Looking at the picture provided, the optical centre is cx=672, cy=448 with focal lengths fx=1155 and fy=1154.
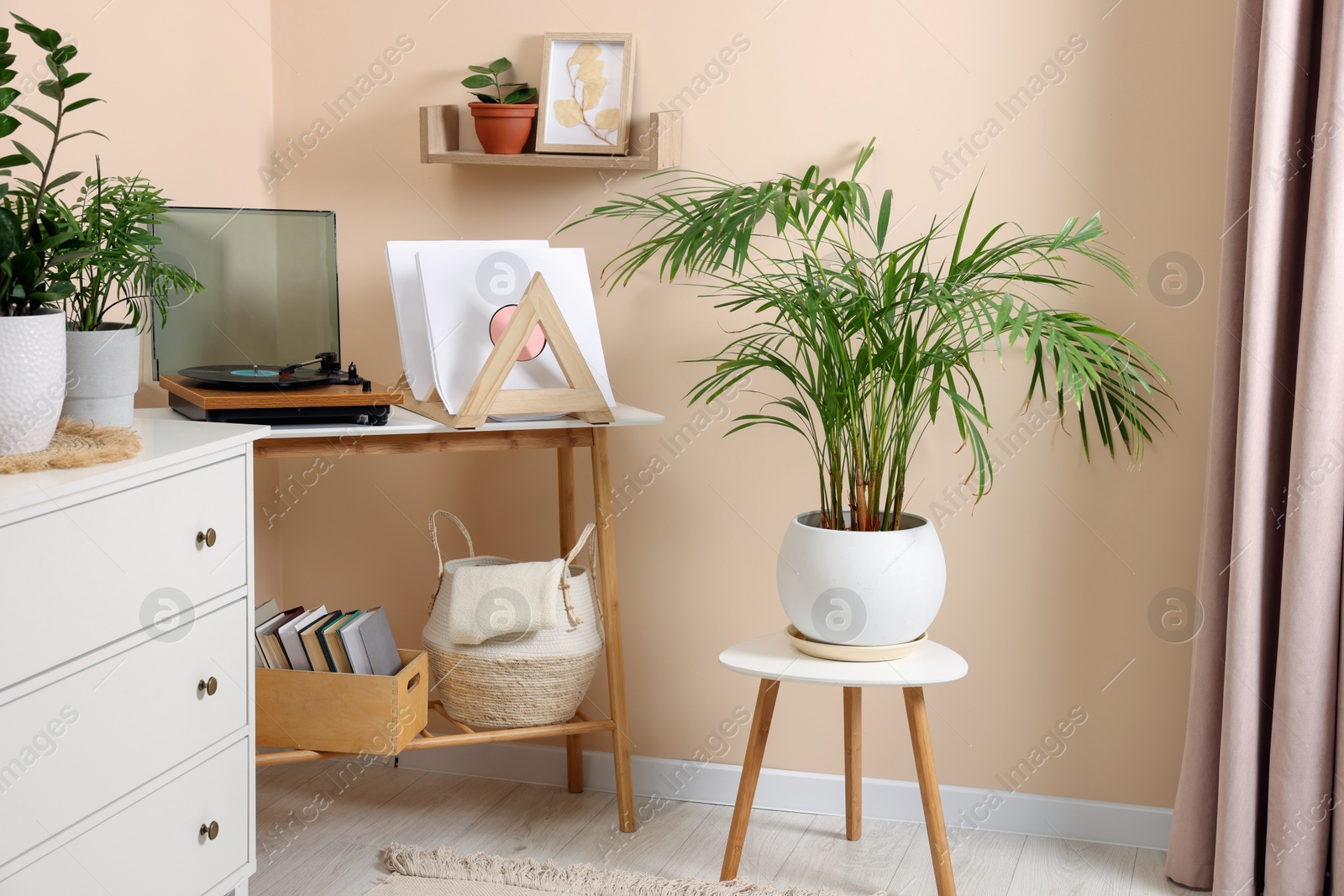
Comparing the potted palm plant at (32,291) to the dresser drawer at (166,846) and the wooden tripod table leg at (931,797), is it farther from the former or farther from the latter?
the wooden tripod table leg at (931,797)

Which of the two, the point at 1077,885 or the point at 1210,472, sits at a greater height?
the point at 1210,472

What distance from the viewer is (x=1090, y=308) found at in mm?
2168

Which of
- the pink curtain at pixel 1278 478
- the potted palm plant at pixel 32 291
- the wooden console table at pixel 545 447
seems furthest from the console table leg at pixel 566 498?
the pink curtain at pixel 1278 478

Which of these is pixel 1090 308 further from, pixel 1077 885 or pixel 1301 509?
pixel 1077 885

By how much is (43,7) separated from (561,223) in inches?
38.7

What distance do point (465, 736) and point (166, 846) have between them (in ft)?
1.98

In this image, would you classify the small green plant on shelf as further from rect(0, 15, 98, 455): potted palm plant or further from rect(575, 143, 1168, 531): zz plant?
rect(0, 15, 98, 455): potted palm plant

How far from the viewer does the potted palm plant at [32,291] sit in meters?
1.47

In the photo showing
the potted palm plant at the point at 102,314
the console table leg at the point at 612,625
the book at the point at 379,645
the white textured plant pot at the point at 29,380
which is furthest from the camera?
the console table leg at the point at 612,625

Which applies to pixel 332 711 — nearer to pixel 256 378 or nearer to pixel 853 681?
pixel 256 378

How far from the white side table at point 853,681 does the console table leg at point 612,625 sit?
0.29 meters

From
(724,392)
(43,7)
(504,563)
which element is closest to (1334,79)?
(724,392)

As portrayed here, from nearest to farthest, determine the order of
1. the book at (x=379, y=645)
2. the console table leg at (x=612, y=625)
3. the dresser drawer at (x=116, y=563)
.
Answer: the dresser drawer at (x=116, y=563)
the book at (x=379, y=645)
the console table leg at (x=612, y=625)

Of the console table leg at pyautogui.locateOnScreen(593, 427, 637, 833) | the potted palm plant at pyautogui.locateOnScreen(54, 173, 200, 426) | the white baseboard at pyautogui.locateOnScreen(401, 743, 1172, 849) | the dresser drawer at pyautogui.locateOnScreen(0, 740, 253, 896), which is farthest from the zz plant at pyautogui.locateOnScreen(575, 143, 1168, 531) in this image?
the dresser drawer at pyautogui.locateOnScreen(0, 740, 253, 896)
